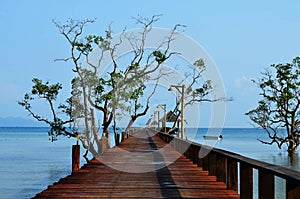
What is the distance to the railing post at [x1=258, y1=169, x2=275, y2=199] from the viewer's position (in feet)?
21.1

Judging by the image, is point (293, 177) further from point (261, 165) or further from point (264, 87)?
point (264, 87)

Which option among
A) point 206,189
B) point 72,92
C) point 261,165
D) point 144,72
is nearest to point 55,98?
point 72,92

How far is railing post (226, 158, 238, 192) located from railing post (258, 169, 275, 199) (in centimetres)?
231

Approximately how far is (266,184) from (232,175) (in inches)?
115

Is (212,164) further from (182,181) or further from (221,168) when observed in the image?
(221,168)

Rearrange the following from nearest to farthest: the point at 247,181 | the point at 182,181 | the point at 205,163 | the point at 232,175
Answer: the point at 247,181
the point at 232,175
the point at 182,181
the point at 205,163

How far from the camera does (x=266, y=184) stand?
259 inches

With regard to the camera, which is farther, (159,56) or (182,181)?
(159,56)

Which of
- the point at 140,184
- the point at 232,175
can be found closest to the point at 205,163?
the point at 140,184

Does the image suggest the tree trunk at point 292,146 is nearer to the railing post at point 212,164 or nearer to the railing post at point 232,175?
the railing post at point 212,164

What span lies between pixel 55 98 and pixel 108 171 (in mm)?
23273

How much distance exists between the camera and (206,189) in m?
9.91

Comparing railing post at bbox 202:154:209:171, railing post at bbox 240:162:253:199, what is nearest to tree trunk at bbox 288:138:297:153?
railing post at bbox 202:154:209:171

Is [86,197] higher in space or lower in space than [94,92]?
Result: lower
